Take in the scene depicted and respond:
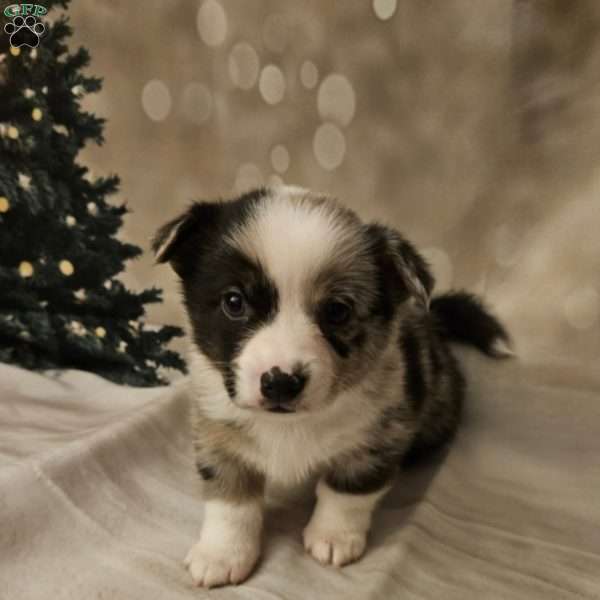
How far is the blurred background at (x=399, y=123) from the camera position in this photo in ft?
7.78

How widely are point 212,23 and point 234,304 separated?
5.40ft

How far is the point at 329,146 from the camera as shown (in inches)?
106

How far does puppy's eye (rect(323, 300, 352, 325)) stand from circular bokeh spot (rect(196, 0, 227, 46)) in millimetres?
1652

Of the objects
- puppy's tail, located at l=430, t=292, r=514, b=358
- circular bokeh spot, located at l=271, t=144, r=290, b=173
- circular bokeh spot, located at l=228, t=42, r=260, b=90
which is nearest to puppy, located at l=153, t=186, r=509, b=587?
puppy's tail, located at l=430, t=292, r=514, b=358

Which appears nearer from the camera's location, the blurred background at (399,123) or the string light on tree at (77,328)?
the blurred background at (399,123)

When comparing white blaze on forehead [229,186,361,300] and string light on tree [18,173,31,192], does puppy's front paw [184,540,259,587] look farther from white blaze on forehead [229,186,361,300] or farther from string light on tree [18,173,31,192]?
string light on tree [18,173,31,192]

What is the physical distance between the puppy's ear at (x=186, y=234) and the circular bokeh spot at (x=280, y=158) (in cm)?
114

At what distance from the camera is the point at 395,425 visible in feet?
5.79

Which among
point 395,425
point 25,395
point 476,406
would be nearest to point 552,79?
point 476,406

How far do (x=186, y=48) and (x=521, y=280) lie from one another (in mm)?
1729

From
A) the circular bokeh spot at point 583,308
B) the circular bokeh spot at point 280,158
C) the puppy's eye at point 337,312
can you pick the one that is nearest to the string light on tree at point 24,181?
the circular bokeh spot at point 280,158

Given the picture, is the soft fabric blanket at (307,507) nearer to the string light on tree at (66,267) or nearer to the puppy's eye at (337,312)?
the string light on tree at (66,267)

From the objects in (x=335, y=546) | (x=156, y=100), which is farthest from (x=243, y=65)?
(x=335, y=546)

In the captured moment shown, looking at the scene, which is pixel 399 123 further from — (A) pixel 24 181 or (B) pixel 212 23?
(A) pixel 24 181
